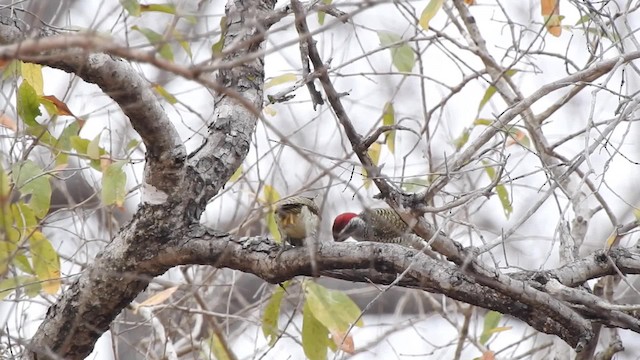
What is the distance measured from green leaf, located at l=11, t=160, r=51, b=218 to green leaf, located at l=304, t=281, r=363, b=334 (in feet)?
2.58

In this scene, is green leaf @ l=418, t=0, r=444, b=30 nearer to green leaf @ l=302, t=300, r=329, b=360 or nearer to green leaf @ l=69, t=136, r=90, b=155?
green leaf @ l=302, t=300, r=329, b=360

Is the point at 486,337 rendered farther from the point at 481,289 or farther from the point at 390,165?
the point at 481,289

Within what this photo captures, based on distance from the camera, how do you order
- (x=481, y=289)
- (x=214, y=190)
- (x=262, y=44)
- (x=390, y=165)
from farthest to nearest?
(x=390, y=165), (x=262, y=44), (x=214, y=190), (x=481, y=289)

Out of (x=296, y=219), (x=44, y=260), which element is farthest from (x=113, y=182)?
(x=296, y=219)

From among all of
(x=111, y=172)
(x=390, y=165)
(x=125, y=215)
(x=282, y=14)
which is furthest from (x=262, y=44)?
(x=125, y=215)

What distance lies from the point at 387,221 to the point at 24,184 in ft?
4.48

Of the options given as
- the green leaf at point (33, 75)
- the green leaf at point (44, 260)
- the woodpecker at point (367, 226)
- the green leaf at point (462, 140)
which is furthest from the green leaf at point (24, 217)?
the green leaf at point (462, 140)

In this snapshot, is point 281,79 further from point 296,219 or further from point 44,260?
point 44,260

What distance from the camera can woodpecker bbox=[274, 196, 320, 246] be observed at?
2.24 metres

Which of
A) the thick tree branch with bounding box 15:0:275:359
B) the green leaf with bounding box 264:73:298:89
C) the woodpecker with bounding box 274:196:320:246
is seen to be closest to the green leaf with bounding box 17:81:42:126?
the thick tree branch with bounding box 15:0:275:359

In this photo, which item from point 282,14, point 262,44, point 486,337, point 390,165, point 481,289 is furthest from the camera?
point 390,165

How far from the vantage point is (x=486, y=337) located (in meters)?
3.11

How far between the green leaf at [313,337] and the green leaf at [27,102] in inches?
36.9

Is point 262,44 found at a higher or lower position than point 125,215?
lower
